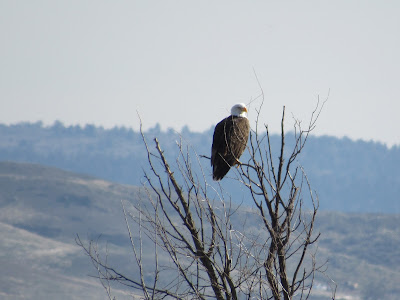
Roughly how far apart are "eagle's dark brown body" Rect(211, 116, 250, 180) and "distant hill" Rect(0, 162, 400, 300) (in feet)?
295

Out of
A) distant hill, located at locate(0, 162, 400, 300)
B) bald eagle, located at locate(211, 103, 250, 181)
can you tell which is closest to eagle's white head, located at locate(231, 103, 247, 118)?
bald eagle, located at locate(211, 103, 250, 181)

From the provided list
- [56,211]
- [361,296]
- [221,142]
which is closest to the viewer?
[221,142]

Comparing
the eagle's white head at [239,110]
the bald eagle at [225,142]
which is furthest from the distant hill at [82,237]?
the bald eagle at [225,142]

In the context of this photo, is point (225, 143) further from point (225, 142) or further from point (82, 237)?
point (82, 237)

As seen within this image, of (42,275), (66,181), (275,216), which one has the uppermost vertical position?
(275,216)

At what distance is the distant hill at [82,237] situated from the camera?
117000mm

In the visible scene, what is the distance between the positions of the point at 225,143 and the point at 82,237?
427 ft

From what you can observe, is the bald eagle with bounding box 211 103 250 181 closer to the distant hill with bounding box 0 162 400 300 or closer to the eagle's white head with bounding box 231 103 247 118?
the eagle's white head with bounding box 231 103 247 118

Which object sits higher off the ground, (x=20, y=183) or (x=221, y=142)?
(x=221, y=142)

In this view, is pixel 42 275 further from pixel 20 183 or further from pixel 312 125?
pixel 312 125

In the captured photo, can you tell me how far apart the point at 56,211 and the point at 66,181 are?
10740mm

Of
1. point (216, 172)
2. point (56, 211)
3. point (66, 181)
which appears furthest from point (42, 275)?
point (216, 172)

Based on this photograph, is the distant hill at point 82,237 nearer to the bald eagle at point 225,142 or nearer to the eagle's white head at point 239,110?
the eagle's white head at point 239,110

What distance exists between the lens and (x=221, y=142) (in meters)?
10.9
